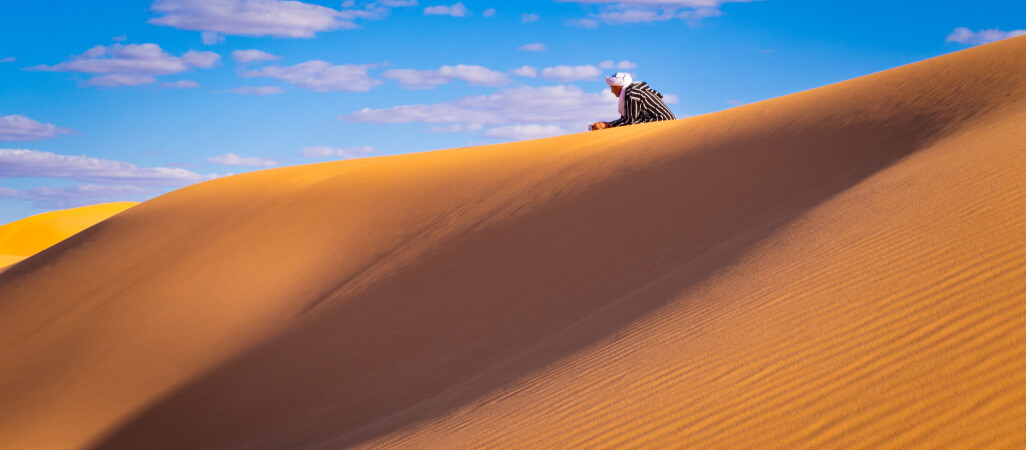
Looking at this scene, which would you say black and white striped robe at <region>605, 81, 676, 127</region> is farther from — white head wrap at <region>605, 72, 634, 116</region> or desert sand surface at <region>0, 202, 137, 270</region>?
desert sand surface at <region>0, 202, 137, 270</region>

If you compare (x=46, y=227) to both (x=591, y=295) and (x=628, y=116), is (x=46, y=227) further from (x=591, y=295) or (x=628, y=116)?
(x=591, y=295)

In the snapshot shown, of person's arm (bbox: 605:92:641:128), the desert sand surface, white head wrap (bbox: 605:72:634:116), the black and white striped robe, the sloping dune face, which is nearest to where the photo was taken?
the sloping dune face

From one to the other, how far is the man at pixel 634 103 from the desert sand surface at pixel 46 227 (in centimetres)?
5292

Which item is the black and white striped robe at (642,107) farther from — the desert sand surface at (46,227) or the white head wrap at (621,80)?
the desert sand surface at (46,227)

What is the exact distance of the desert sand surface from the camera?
195ft

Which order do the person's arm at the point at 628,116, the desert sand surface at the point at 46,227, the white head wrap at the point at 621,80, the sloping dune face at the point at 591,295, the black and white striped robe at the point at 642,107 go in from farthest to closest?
1. the desert sand surface at the point at 46,227
2. the person's arm at the point at 628,116
3. the black and white striped robe at the point at 642,107
4. the white head wrap at the point at 621,80
5. the sloping dune face at the point at 591,295

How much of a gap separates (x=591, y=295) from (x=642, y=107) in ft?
21.2

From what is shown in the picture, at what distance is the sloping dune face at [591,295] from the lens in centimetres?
427

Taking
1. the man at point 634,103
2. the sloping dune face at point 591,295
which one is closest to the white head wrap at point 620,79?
the man at point 634,103

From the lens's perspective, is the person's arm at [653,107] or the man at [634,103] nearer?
the man at [634,103]

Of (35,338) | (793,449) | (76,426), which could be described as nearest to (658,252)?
(793,449)

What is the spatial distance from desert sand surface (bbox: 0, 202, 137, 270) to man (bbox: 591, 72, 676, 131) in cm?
5292

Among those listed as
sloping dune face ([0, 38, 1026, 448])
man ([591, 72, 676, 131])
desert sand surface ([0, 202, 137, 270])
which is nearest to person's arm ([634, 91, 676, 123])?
man ([591, 72, 676, 131])

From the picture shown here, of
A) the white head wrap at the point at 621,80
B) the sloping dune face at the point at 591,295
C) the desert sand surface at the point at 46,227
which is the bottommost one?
the sloping dune face at the point at 591,295
